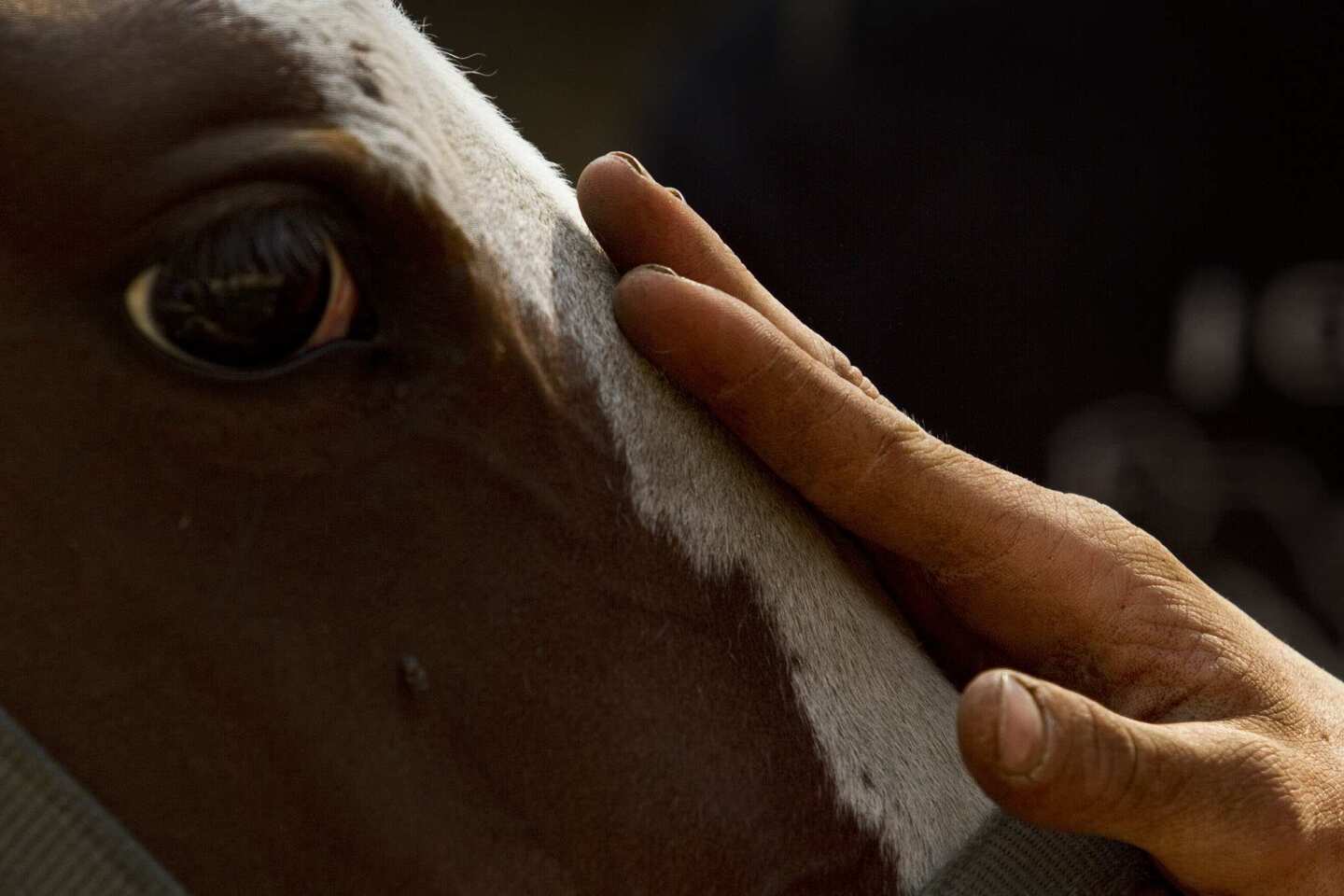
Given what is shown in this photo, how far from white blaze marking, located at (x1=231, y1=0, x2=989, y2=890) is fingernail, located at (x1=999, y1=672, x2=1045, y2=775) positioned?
236 millimetres

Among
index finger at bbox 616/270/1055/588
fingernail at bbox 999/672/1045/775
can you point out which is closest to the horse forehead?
index finger at bbox 616/270/1055/588

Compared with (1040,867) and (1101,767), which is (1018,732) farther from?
(1040,867)

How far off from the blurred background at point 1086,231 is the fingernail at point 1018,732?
1887mm

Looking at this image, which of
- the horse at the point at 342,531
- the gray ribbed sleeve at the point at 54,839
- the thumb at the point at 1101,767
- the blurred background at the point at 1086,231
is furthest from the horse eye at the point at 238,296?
the blurred background at the point at 1086,231

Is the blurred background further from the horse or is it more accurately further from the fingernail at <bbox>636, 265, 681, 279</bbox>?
the horse

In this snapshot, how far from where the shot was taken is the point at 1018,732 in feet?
2.86

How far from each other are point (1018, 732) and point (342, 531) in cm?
49

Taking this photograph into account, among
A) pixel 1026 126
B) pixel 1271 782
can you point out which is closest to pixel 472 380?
pixel 1271 782

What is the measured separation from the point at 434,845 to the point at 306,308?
40 cm

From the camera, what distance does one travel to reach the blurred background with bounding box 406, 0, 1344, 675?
2801 millimetres

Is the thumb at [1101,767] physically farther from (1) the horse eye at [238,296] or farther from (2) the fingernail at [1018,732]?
(1) the horse eye at [238,296]

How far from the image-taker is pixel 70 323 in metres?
0.97

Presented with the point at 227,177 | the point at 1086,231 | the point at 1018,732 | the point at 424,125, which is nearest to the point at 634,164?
the point at 424,125

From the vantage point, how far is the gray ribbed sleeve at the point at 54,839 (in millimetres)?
931
